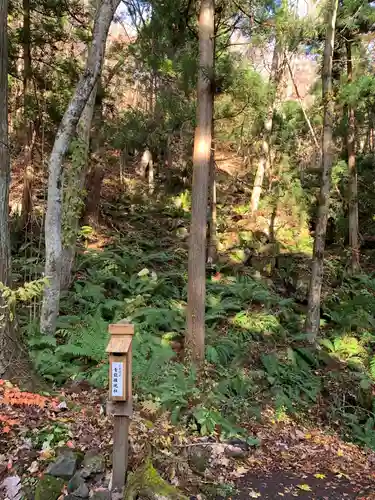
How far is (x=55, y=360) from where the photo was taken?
223 inches

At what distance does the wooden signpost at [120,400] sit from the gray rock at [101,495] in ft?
0.20

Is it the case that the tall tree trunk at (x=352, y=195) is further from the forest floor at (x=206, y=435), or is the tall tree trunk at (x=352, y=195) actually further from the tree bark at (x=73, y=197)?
the tree bark at (x=73, y=197)

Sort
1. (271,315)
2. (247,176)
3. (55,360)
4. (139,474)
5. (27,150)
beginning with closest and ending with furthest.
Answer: (139,474)
(55,360)
(271,315)
(27,150)
(247,176)

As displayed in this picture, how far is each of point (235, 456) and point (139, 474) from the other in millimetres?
1761

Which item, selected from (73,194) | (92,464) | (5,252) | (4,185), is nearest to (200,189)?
(73,194)

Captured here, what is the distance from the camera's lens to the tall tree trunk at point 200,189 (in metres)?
6.84

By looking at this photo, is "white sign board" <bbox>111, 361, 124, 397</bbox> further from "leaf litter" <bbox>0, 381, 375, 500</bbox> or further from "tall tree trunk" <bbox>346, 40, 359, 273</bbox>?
"tall tree trunk" <bbox>346, 40, 359, 273</bbox>

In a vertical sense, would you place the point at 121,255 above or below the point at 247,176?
below

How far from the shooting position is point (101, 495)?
335 cm

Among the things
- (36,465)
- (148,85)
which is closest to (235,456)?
(36,465)

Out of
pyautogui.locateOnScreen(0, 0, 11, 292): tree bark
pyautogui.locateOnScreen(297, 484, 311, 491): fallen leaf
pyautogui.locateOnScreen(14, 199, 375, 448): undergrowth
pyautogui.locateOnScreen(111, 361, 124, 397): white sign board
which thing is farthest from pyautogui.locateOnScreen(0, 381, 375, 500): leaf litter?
pyautogui.locateOnScreen(0, 0, 11, 292): tree bark

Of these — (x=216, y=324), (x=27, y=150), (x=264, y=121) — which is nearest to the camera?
(x=216, y=324)

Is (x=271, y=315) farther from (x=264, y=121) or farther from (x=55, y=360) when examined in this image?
(x=264, y=121)

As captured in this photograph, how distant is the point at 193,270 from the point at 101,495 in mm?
4026
